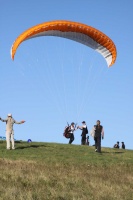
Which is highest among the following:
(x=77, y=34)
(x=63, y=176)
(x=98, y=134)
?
(x=77, y=34)

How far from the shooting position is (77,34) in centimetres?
2981

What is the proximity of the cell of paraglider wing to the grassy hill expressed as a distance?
775cm

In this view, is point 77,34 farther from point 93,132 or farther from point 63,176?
point 63,176

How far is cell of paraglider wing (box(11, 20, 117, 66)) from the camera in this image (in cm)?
2748

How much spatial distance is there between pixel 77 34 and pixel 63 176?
15.0 meters

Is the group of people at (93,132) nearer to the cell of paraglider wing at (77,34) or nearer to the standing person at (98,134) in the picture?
the standing person at (98,134)

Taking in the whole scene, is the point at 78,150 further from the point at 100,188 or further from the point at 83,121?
the point at 100,188

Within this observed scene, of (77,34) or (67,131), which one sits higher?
(77,34)

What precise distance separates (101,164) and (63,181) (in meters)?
6.11

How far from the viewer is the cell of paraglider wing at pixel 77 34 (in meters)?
27.5

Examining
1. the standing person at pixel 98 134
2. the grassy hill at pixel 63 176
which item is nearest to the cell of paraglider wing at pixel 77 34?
the standing person at pixel 98 134

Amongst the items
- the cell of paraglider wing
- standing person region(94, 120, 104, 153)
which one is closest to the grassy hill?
standing person region(94, 120, 104, 153)

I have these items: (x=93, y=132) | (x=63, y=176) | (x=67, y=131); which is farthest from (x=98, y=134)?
(x=63, y=176)

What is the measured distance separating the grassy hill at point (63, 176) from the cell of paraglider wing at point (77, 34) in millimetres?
7749
